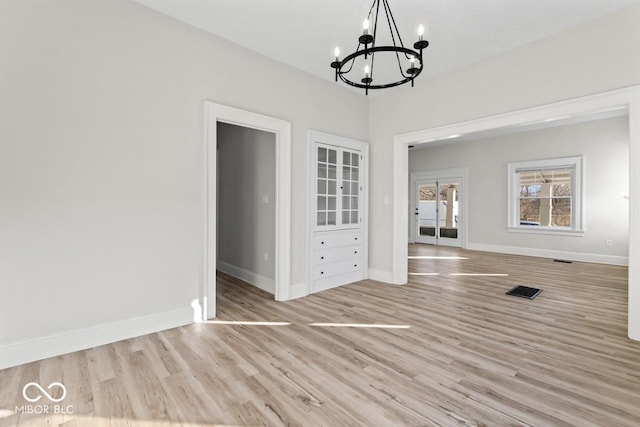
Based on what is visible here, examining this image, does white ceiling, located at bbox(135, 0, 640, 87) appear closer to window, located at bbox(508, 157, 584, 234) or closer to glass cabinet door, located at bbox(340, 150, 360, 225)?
glass cabinet door, located at bbox(340, 150, 360, 225)

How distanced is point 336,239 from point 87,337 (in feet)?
9.55

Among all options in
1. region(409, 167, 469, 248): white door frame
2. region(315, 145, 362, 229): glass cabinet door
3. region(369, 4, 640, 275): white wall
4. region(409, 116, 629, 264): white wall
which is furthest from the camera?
region(409, 167, 469, 248): white door frame

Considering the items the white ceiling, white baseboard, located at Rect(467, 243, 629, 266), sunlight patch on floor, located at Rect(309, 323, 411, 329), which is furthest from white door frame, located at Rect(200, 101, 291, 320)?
white baseboard, located at Rect(467, 243, 629, 266)

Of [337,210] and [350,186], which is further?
[350,186]

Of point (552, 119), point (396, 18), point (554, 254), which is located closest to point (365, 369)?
point (396, 18)

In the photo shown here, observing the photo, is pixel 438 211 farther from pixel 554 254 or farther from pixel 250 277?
pixel 250 277

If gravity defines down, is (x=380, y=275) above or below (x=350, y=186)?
below

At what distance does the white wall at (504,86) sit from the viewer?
279 centimetres

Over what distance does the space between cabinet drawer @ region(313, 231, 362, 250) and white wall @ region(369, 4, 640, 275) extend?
1.16 feet

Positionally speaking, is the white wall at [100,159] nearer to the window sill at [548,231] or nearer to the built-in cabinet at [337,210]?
the built-in cabinet at [337,210]

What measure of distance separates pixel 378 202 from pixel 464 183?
4.54m

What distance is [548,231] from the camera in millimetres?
6789

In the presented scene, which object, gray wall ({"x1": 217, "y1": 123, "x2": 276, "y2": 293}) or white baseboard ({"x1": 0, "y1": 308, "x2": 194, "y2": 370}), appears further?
gray wall ({"x1": 217, "y1": 123, "x2": 276, "y2": 293})

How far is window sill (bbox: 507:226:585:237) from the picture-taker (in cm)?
647
